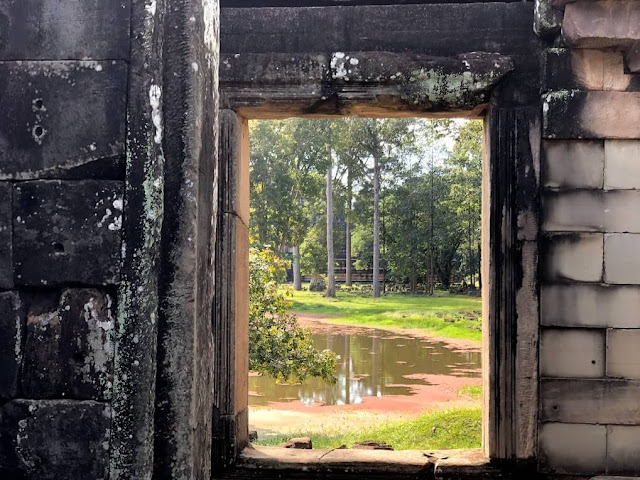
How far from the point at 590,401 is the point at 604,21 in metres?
2.07

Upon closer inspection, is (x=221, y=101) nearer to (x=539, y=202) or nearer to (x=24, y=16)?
(x=539, y=202)

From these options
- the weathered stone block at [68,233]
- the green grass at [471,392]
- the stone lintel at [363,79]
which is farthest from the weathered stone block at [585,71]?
the green grass at [471,392]

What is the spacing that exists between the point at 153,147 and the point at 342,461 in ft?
9.47

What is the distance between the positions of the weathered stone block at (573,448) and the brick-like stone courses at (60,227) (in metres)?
2.87

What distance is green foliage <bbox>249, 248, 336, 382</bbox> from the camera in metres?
6.41

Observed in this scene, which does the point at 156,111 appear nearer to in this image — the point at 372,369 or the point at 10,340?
the point at 10,340

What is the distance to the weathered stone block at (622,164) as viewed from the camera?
12.5ft

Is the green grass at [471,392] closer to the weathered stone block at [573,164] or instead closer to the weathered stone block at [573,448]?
the weathered stone block at [573,448]

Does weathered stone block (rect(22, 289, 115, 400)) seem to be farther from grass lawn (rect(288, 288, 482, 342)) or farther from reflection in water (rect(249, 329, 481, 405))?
grass lawn (rect(288, 288, 482, 342))

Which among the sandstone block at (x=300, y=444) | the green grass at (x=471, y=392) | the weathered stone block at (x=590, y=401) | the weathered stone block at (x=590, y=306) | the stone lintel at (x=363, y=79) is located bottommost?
the green grass at (x=471, y=392)

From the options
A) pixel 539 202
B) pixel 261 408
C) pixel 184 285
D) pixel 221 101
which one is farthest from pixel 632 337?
pixel 261 408

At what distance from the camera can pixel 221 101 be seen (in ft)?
12.9

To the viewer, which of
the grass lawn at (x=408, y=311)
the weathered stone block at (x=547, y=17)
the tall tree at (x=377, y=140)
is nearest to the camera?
the weathered stone block at (x=547, y=17)

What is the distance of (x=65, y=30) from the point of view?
171 cm
